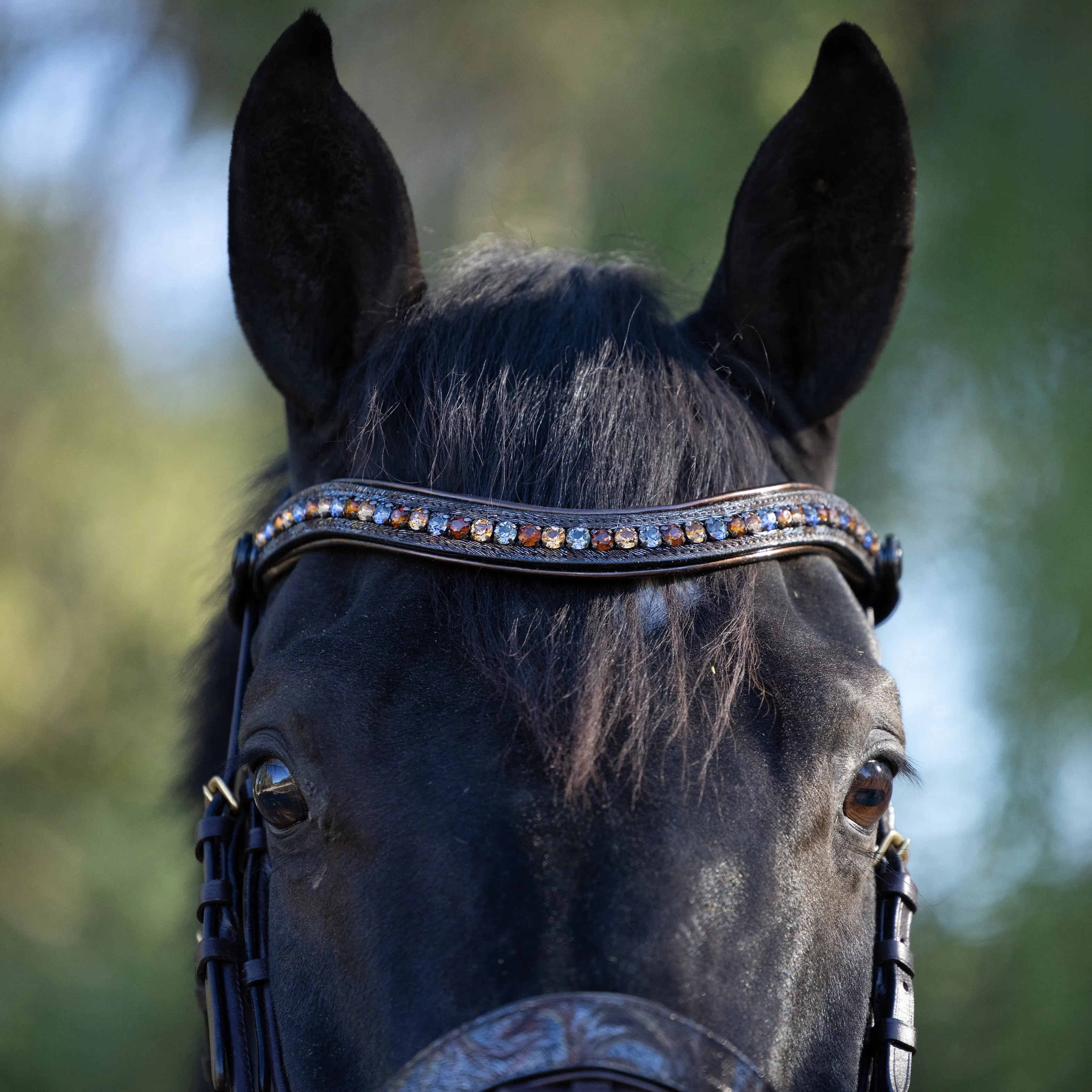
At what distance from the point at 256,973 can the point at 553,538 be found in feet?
2.97

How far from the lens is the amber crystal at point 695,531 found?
1.81m

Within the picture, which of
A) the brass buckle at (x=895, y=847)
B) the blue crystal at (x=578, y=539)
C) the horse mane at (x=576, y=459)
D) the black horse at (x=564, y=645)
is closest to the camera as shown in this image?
the black horse at (x=564, y=645)

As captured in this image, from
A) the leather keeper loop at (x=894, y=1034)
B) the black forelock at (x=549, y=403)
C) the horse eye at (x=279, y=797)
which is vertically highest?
the black forelock at (x=549, y=403)

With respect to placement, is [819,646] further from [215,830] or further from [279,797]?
→ [215,830]

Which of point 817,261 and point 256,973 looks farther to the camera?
point 817,261

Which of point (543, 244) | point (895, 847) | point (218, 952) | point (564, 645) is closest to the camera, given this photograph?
point (564, 645)

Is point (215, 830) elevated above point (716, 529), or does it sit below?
below

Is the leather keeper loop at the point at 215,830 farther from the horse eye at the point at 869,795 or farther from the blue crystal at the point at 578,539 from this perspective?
the horse eye at the point at 869,795

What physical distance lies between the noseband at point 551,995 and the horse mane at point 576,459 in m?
0.05

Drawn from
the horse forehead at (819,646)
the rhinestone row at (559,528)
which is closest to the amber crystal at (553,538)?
the rhinestone row at (559,528)

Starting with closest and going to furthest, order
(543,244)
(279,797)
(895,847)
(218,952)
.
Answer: (279,797), (218,952), (895,847), (543,244)

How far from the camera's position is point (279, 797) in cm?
180

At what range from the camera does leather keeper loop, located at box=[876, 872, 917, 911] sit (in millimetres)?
1998

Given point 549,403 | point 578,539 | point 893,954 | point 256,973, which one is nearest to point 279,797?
point 256,973
